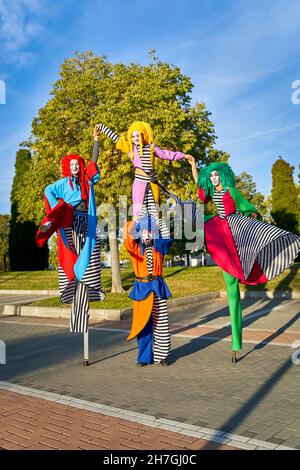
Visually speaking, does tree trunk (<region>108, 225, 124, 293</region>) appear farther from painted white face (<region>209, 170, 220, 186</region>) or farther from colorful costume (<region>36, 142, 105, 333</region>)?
painted white face (<region>209, 170, 220, 186</region>)

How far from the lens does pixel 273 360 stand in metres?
6.12

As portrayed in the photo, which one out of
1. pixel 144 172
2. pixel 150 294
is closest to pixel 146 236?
pixel 150 294

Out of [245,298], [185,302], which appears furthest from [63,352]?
[245,298]

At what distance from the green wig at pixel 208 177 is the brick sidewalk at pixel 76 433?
3.57 metres

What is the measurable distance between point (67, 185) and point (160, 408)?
3.37 m

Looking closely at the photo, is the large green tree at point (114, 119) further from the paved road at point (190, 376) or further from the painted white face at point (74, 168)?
the painted white face at point (74, 168)

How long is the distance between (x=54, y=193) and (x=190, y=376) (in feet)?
10.2

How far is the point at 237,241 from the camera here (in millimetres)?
5926

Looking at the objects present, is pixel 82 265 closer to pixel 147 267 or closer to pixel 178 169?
pixel 147 267

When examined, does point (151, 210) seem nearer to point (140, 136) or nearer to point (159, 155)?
point (159, 155)

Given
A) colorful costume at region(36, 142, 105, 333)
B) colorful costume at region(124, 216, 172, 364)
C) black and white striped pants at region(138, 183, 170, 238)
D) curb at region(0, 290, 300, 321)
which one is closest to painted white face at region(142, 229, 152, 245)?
colorful costume at region(124, 216, 172, 364)

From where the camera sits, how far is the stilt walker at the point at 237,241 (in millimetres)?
5641

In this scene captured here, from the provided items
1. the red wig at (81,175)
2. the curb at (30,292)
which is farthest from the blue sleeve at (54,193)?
the curb at (30,292)

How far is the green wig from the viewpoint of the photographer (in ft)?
20.7
